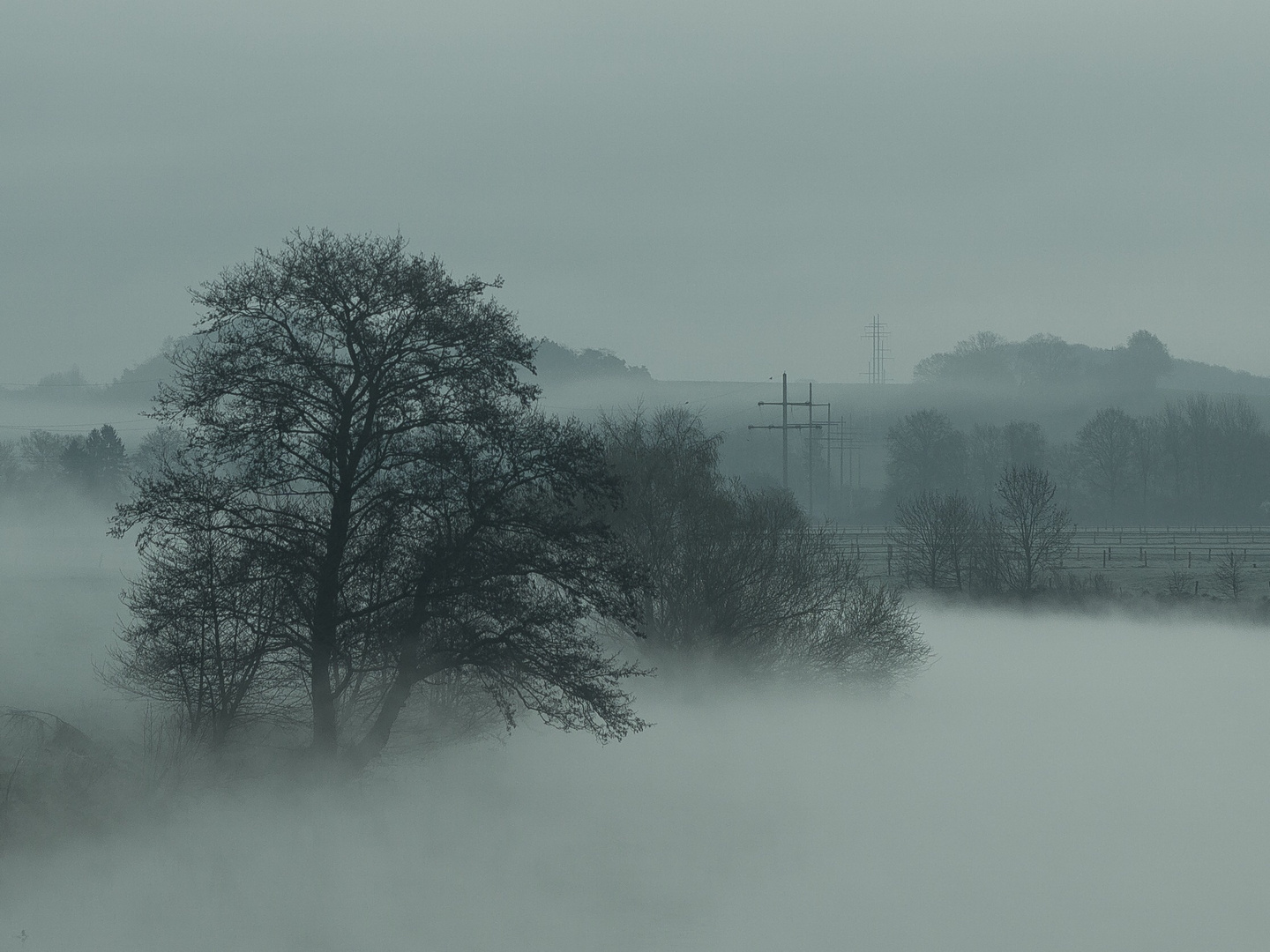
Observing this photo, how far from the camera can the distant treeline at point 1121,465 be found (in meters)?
115

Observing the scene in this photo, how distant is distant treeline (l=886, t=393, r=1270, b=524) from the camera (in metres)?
115

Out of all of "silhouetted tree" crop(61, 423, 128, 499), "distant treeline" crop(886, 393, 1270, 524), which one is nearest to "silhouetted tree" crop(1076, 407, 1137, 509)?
"distant treeline" crop(886, 393, 1270, 524)

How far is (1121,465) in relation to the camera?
121 m

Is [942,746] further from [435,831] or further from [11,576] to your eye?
[11,576]

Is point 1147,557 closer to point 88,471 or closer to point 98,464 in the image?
point 98,464

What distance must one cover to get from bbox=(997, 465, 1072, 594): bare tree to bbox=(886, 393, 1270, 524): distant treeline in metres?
39.6

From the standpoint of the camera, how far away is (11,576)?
53.5 m

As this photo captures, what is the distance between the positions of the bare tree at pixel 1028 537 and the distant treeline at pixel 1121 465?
39592 mm

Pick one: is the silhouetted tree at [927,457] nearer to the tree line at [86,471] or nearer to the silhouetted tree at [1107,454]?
the silhouetted tree at [1107,454]

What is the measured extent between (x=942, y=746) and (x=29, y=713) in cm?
2910

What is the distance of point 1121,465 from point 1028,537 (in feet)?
202

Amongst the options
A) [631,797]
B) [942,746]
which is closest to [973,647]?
[942,746]

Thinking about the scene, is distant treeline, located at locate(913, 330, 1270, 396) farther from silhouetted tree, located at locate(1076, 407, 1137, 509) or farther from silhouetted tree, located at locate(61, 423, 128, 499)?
silhouetted tree, located at locate(61, 423, 128, 499)

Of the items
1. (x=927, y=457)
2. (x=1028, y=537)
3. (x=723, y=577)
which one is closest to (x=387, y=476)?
(x=723, y=577)
